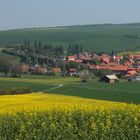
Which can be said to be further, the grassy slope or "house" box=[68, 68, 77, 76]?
"house" box=[68, 68, 77, 76]

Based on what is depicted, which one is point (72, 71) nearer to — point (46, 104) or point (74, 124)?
point (46, 104)

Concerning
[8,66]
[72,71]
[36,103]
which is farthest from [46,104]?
[72,71]

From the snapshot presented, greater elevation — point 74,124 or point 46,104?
point 74,124

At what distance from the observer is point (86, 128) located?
18.3 m

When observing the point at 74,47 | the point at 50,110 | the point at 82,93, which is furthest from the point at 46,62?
the point at 50,110

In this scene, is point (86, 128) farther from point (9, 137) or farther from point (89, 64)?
point (89, 64)

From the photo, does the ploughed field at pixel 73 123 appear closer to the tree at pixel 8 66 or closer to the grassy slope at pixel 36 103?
the grassy slope at pixel 36 103

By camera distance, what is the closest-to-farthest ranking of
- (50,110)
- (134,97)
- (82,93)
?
1. (50,110)
2. (134,97)
3. (82,93)

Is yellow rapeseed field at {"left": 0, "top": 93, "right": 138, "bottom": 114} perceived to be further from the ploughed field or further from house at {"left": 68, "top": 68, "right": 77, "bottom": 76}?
house at {"left": 68, "top": 68, "right": 77, "bottom": 76}

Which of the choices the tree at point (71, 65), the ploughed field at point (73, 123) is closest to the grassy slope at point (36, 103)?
the ploughed field at point (73, 123)

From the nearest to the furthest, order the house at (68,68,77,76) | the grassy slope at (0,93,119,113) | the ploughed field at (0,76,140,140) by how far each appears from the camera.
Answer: the ploughed field at (0,76,140,140) < the grassy slope at (0,93,119,113) < the house at (68,68,77,76)

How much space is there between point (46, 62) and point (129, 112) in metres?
96.8

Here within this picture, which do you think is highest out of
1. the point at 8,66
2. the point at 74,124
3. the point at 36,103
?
the point at 8,66

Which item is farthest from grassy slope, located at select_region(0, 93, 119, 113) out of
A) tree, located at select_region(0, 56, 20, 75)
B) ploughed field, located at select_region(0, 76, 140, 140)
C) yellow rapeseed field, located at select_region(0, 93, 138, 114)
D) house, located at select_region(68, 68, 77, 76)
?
house, located at select_region(68, 68, 77, 76)
